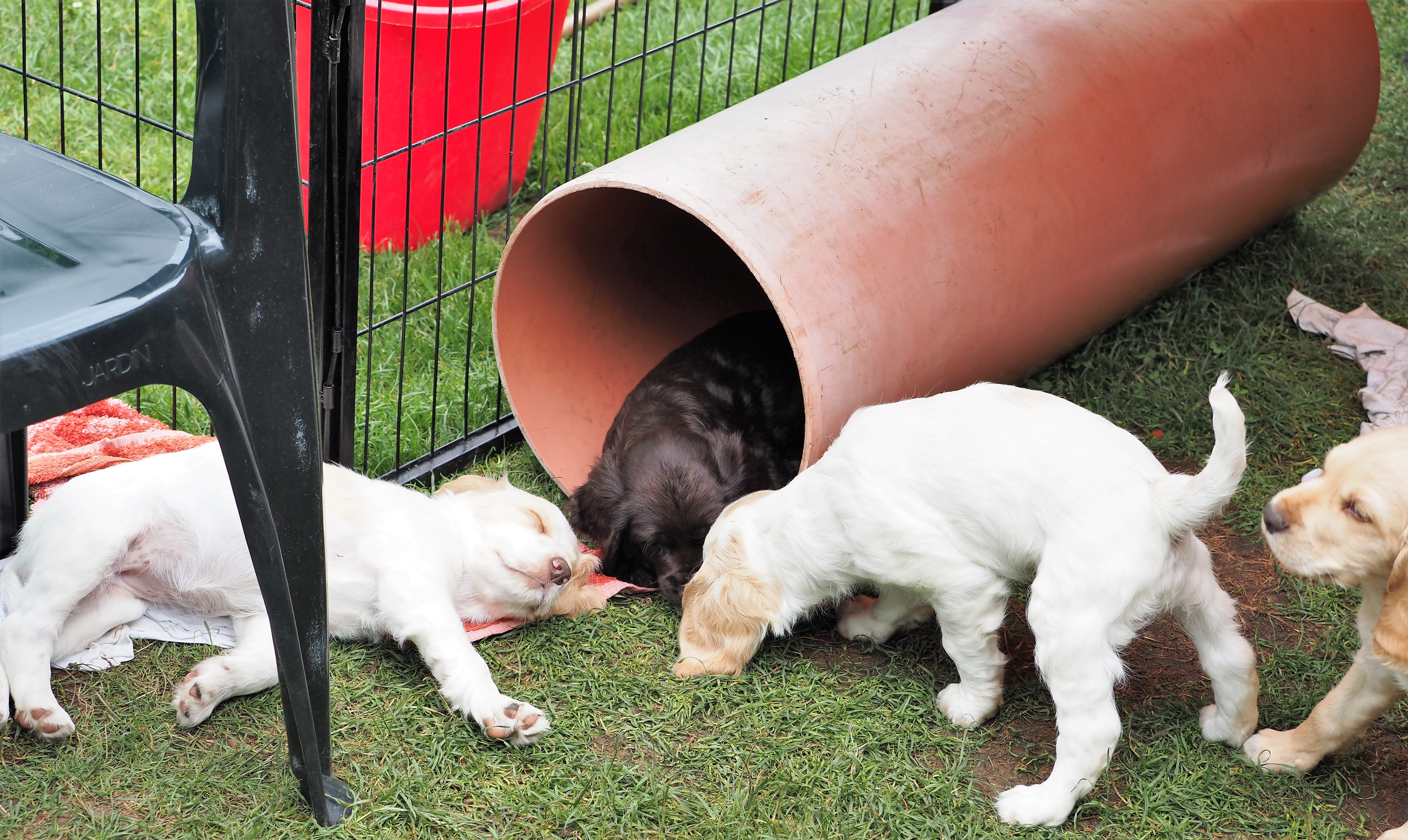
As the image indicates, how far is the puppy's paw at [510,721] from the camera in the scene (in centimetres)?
254

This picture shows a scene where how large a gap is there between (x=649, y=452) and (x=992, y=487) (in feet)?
3.37

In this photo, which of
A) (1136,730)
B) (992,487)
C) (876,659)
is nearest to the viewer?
(992,487)

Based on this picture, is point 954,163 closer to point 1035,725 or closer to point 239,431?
point 1035,725

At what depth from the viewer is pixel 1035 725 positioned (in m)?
2.72

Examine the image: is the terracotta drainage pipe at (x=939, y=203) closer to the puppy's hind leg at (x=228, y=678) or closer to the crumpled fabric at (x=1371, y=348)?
the crumpled fabric at (x=1371, y=348)

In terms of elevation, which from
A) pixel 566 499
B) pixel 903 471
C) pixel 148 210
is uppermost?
pixel 148 210


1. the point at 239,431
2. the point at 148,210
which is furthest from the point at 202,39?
the point at 239,431

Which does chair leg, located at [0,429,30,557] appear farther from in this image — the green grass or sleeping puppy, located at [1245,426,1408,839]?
sleeping puppy, located at [1245,426,1408,839]

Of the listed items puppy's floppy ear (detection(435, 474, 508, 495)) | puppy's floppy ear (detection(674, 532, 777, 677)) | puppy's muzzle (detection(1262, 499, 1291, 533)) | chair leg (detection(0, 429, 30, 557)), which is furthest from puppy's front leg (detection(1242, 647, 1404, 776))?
chair leg (detection(0, 429, 30, 557))

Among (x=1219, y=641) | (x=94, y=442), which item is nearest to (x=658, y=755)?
→ (x=1219, y=641)

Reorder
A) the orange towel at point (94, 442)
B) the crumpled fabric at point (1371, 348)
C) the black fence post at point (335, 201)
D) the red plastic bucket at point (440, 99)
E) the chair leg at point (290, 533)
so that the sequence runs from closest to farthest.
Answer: the chair leg at point (290, 533), the black fence post at point (335, 201), the orange towel at point (94, 442), the crumpled fabric at point (1371, 348), the red plastic bucket at point (440, 99)

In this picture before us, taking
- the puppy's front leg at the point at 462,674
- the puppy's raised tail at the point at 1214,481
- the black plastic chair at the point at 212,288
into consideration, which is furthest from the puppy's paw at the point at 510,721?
the puppy's raised tail at the point at 1214,481

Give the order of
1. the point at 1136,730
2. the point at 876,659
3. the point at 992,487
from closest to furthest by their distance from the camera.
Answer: the point at 992,487 → the point at 1136,730 → the point at 876,659

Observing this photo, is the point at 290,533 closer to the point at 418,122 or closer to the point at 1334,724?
the point at 1334,724
